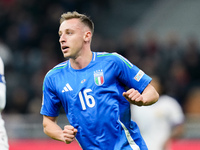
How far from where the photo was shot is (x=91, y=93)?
4867 millimetres

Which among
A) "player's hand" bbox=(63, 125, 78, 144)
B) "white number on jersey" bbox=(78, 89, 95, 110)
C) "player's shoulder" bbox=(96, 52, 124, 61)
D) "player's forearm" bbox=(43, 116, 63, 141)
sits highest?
"player's shoulder" bbox=(96, 52, 124, 61)

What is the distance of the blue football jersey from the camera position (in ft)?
15.8

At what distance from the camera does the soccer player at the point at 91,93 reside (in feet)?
15.8

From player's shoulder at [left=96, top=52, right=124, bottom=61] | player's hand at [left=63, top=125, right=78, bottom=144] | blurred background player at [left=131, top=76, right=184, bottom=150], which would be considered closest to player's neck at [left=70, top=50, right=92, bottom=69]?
player's shoulder at [left=96, top=52, right=124, bottom=61]

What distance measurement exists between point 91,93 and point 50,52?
916 centimetres

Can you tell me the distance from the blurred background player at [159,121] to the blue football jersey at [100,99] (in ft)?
9.06

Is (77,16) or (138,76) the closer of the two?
(138,76)

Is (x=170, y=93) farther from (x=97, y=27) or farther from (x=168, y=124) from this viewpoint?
(x=97, y=27)

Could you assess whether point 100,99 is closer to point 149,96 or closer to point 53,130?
point 149,96

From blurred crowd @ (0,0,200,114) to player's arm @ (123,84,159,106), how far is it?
6217mm

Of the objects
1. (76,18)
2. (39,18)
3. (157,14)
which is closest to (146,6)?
(157,14)

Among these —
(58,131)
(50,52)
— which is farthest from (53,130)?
(50,52)

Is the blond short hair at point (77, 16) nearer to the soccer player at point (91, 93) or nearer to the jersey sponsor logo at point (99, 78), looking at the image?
the soccer player at point (91, 93)

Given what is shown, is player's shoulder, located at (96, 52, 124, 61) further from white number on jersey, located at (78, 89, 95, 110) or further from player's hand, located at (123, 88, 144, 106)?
player's hand, located at (123, 88, 144, 106)
